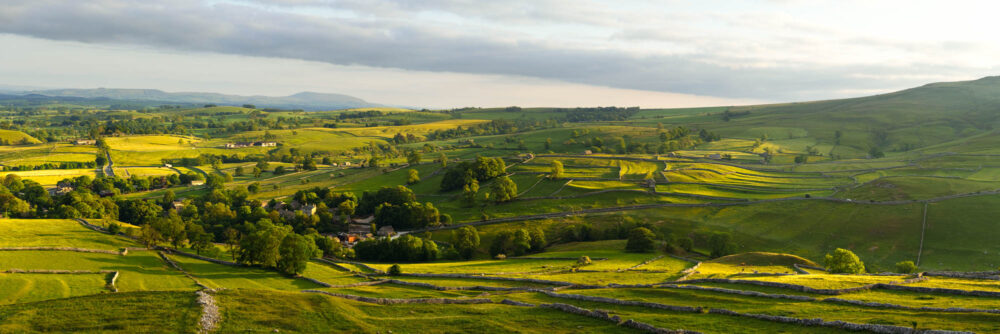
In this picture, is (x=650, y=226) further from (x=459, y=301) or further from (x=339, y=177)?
(x=339, y=177)

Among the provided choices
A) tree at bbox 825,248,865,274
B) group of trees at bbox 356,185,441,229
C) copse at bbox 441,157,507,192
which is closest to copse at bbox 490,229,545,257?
group of trees at bbox 356,185,441,229

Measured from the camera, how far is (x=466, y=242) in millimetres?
85438

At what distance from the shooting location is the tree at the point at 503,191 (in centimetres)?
12094

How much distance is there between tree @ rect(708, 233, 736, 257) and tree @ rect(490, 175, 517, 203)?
51.8m

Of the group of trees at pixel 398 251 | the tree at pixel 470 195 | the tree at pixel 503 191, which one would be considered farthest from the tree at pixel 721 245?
the tree at pixel 470 195

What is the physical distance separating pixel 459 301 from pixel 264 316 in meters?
14.4

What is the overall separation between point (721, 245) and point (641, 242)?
42.9 ft

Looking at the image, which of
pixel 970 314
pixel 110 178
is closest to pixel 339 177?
pixel 110 178

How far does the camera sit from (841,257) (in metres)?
61.3

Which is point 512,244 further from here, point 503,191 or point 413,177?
point 413,177

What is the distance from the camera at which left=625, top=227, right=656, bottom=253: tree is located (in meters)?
78.1

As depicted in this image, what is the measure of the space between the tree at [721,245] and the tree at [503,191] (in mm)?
51847

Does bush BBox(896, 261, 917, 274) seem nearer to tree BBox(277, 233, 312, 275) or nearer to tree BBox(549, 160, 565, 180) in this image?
tree BBox(277, 233, 312, 275)

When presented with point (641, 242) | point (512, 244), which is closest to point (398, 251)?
point (512, 244)
